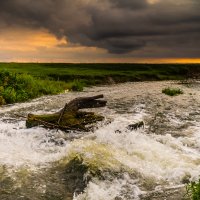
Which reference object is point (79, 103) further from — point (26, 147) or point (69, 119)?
point (26, 147)

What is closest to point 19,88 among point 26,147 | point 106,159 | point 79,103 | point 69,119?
point 79,103

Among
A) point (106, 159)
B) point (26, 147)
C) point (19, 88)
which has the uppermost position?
point (106, 159)

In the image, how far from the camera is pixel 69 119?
17969 millimetres

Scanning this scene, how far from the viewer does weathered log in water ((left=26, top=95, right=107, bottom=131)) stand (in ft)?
56.9

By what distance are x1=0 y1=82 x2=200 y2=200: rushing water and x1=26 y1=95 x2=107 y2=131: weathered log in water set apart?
0.37 meters

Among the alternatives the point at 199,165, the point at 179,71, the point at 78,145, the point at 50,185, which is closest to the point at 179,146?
the point at 199,165

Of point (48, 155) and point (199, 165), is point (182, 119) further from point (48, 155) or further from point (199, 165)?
point (48, 155)

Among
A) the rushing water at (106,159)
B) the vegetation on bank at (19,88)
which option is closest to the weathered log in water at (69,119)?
the rushing water at (106,159)

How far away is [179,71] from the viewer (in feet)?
314

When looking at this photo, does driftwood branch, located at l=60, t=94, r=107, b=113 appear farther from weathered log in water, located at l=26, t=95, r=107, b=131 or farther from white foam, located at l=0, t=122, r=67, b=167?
white foam, located at l=0, t=122, r=67, b=167

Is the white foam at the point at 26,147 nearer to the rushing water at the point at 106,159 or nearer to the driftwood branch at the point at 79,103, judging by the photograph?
the rushing water at the point at 106,159

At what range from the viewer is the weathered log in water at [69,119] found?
17.3m

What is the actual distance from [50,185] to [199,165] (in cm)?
505

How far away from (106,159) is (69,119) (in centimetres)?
549
